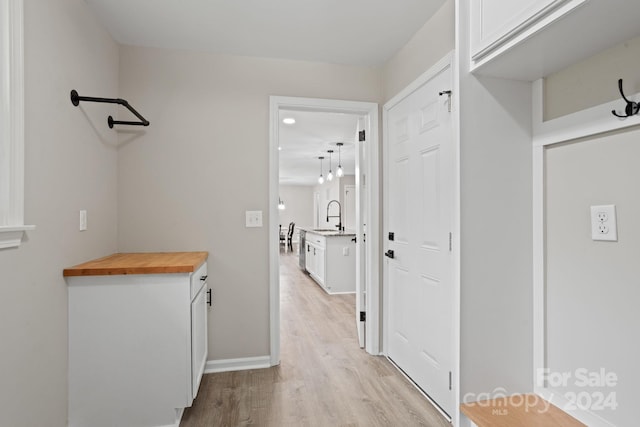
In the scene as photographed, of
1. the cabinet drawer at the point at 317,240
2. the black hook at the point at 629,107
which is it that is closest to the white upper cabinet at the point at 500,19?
the black hook at the point at 629,107

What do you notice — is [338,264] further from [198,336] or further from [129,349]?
[129,349]

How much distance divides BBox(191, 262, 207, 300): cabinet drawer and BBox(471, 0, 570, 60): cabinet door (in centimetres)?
176

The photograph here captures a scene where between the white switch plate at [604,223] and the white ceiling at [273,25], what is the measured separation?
5.21 ft

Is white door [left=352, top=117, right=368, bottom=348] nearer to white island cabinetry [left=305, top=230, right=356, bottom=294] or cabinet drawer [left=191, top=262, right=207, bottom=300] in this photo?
cabinet drawer [left=191, top=262, right=207, bottom=300]

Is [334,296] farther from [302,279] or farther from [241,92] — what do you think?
[241,92]

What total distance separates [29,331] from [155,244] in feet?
3.54

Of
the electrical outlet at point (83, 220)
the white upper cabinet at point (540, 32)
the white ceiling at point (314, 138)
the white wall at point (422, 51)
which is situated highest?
the white ceiling at point (314, 138)

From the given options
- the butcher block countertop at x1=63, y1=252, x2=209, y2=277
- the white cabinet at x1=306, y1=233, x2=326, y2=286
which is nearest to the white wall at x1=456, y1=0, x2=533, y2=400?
the butcher block countertop at x1=63, y1=252, x2=209, y2=277

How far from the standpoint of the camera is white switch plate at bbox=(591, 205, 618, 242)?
0.92 metres

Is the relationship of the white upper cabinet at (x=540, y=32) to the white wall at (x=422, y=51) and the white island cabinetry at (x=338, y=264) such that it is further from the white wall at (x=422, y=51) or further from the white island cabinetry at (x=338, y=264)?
the white island cabinetry at (x=338, y=264)

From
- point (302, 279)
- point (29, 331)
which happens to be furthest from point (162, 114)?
point (302, 279)

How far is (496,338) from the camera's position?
1.07 meters

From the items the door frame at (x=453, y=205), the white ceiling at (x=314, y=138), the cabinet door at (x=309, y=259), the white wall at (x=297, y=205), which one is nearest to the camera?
the door frame at (x=453, y=205)

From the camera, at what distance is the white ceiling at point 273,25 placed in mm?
1964
